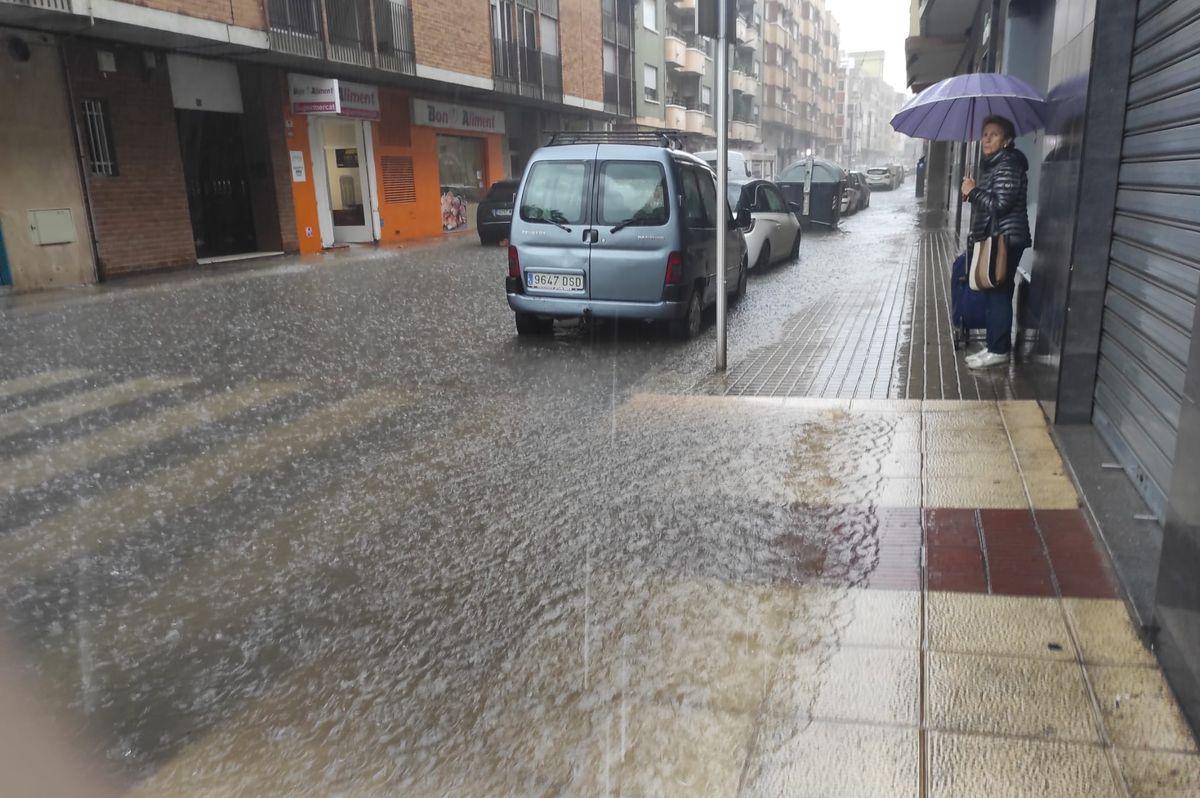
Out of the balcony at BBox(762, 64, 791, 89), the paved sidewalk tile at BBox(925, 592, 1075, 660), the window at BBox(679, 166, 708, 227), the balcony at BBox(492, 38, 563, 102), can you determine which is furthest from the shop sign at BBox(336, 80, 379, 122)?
the balcony at BBox(762, 64, 791, 89)

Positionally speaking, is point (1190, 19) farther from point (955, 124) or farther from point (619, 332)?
point (619, 332)

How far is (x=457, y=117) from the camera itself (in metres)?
27.7

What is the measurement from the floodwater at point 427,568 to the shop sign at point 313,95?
536 inches

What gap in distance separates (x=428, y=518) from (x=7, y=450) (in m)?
3.36

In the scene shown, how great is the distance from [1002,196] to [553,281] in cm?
416

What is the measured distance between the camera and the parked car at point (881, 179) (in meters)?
58.6

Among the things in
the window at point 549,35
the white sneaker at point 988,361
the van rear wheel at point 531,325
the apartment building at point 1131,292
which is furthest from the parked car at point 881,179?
the apartment building at point 1131,292

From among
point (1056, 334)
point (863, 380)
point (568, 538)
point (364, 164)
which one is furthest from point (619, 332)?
point (364, 164)

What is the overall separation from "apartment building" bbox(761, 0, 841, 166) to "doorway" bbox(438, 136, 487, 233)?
4692 cm

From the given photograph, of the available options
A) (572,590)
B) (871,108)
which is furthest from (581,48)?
(871,108)

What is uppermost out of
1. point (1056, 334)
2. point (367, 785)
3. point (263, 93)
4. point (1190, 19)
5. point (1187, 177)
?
point (263, 93)

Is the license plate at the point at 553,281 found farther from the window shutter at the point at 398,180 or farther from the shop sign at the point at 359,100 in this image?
the window shutter at the point at 398,180

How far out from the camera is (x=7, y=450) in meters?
5.84

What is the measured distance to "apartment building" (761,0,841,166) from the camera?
241 ft
